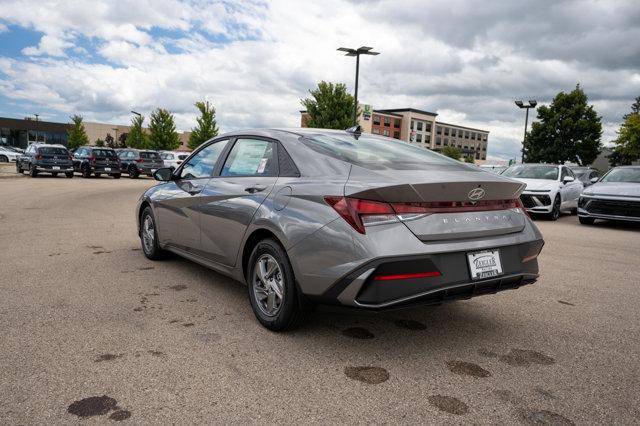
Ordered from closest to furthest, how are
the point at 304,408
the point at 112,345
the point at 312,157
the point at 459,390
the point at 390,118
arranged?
the point at 304,408
the point at 459,390
the point at 112,345
the point at 312,157
the point at 390,118

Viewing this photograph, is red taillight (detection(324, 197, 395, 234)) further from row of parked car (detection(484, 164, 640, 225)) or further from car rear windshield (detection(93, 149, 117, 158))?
car rear windshield (detection(93, 149, 117, 158))

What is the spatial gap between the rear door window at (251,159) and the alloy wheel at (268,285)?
0.70m

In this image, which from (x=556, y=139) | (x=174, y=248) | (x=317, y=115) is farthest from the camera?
(x=556, y=139)

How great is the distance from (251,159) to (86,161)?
964 inches

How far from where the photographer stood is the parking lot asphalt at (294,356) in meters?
2.60

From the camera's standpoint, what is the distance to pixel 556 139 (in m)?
44.4

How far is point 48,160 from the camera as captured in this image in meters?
23.9

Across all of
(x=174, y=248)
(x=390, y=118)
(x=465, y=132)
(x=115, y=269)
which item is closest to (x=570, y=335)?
(x=174, y=248)

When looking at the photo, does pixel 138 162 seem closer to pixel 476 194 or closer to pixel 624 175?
pixel 624 175

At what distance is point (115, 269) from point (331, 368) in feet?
11.2

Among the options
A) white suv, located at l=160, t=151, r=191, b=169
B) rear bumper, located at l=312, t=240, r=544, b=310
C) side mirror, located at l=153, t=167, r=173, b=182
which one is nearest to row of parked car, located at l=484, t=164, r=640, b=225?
side mirror, located at l=153, t=167, r=173, b=182

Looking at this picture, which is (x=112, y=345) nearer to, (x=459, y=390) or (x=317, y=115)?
(x=459, y=390)

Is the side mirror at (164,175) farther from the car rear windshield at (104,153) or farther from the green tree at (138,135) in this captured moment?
the green tree at (138,135)

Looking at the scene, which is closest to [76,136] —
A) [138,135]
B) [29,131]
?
[138,135]
